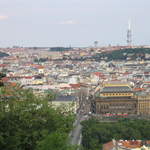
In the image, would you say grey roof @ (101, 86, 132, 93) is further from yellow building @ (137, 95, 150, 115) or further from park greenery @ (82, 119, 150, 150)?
park greenery @ (82, 119, 150, 150)

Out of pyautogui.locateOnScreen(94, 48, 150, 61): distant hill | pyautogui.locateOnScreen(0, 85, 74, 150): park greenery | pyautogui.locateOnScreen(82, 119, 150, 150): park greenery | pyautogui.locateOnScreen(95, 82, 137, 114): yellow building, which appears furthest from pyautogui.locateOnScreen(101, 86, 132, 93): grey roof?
pyautogui.locateOnScreen(94, 48, 150, 61): distant hill

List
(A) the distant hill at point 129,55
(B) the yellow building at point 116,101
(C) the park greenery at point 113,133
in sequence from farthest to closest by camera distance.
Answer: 1. (A) the distant hill at point 129,55
2. (B) the yellow building at point 116,101
3. (C) the park greenery at point 113,133

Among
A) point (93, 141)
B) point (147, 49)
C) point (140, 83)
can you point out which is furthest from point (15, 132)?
point (147, 49)

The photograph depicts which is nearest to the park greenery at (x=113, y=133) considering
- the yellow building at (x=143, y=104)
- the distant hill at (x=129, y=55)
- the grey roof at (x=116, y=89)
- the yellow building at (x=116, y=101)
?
the yellow building at (x=116, y=101)

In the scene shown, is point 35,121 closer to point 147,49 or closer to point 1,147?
point 1,147

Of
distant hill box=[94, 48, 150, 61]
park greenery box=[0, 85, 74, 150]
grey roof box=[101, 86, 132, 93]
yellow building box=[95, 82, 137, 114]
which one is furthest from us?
distant hill box=[94, 48, 150, 61]

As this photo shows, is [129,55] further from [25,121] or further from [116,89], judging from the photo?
[25,121]

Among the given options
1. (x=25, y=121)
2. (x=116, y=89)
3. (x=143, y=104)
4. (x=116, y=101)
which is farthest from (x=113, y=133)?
(x=116, y=89)

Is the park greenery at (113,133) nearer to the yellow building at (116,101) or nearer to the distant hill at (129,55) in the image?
the yellow building at (116,101)
